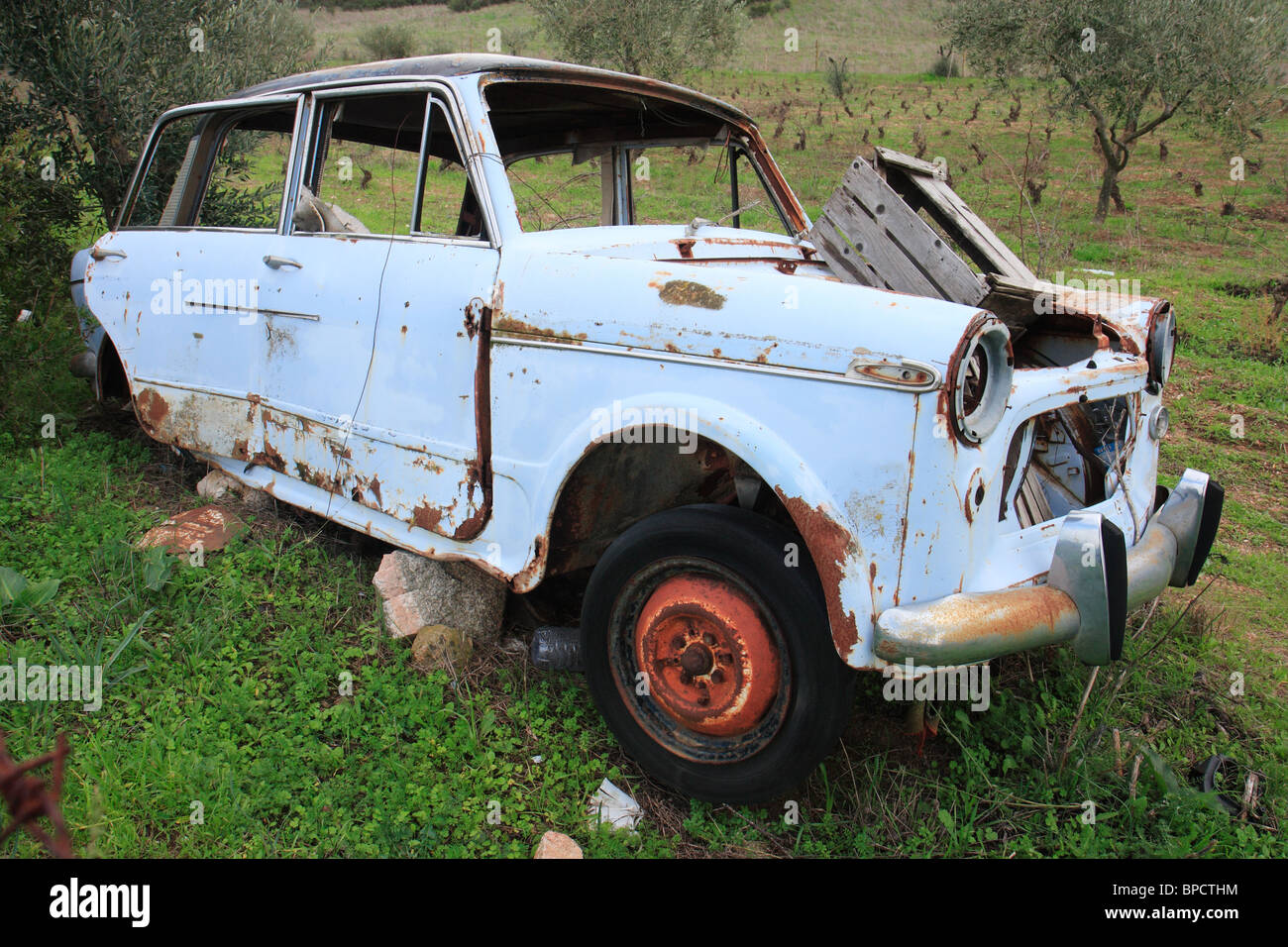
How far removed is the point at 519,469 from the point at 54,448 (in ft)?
10.2

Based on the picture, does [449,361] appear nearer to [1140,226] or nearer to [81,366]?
[81,366]

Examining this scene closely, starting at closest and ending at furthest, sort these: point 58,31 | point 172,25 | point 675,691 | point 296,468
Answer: point 675,691
point 296,468
point 58,31
point 172,25

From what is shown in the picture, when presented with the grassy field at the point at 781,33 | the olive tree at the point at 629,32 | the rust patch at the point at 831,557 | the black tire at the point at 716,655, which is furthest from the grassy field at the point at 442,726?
the grassy field at the point at 781,33

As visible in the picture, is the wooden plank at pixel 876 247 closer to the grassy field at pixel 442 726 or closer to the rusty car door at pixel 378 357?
the rusty car door at pixel 378 357

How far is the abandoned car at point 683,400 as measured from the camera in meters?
2.09

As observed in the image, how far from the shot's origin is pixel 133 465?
4402 millimetres

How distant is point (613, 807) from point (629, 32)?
1437 cm

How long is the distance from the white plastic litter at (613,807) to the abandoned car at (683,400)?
0.42ft

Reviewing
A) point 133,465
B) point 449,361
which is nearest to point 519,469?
point 449,361

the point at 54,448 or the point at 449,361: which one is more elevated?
the point at 449,361

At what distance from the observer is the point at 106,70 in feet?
18.0

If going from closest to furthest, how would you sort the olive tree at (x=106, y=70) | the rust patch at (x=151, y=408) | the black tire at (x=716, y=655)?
1. the black tire at (x=716, y=655)
2. the rust patch at (x=151, y=408)
3. the olive tree at (x=106, y=70)

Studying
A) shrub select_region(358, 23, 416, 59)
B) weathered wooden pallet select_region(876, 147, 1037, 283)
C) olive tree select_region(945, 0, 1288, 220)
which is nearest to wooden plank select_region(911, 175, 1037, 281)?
weathered wooden pallet select_region(876, 147, 1037, 283)

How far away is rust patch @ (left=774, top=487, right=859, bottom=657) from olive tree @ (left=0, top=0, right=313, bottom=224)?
5549 millimetres
